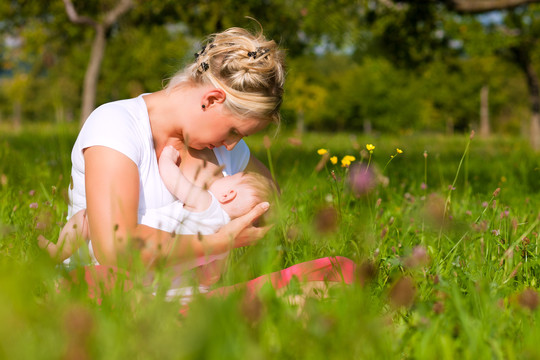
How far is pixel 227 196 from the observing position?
2.66 m

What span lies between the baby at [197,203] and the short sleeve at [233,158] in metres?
0.18

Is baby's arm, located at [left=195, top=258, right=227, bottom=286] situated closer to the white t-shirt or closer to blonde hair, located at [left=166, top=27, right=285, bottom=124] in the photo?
the white t-shirt

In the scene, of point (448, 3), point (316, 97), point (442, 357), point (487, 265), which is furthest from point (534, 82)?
point (316, 97)

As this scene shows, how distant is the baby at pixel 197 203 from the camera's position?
2.32m

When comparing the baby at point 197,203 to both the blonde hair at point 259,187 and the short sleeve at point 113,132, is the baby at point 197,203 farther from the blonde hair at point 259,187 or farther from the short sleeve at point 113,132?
the short sleeve at point 113,132

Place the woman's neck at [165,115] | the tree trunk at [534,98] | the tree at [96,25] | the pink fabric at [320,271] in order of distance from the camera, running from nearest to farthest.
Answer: the pink fabric at [320,271]
the woman's neck at [165,115]
the tree at [96,25]
the tree trunk at [534,98]

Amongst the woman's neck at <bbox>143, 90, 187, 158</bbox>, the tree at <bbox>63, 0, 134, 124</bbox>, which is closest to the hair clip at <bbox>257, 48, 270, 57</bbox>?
the woman's neck at <bbox>143, 90, 187, 158</bbox>

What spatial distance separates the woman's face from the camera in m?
2.45

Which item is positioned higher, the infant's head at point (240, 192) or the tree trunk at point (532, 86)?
the infant's head at point (240, 192)

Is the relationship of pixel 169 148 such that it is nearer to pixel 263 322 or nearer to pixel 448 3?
pixel 263 322

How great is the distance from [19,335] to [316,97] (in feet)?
128

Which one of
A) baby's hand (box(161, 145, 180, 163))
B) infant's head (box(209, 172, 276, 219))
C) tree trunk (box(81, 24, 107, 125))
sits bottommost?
tree trunk (box(81, 24, 107, 125))

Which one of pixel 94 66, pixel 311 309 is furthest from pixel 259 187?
pixel 94 66

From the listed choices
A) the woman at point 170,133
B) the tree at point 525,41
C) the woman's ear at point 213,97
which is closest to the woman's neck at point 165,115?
the woman at point 170,133
